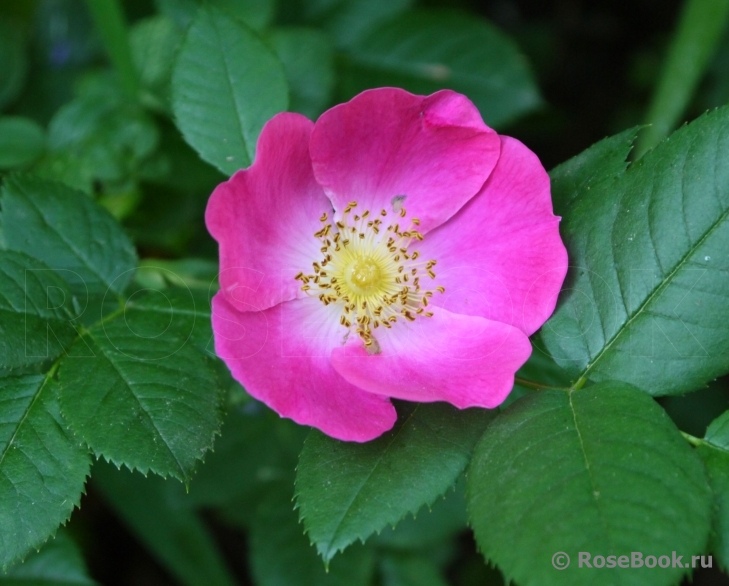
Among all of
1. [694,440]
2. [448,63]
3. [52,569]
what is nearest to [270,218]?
[694,440]

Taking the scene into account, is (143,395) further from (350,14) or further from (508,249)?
(350,14)

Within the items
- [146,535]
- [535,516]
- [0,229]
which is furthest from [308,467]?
[146,535]

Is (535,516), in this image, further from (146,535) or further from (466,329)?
(146,535)

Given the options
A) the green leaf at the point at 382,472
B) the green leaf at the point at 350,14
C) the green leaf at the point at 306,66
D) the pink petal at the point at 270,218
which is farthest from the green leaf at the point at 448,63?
the green leaf at the point at 382,472

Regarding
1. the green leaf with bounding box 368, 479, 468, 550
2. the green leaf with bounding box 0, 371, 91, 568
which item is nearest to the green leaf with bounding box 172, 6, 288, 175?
the green leaf with bounding box 0, 371, 91, 568

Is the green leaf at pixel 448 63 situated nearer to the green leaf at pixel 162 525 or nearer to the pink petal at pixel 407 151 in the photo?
the pink petal at pixel 407 151

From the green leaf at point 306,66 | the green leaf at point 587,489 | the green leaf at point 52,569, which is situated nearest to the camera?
the green leaf at point 587,489
